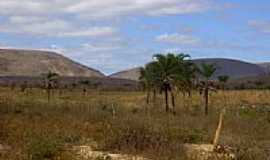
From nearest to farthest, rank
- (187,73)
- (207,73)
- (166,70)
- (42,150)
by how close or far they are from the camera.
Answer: (42,150)
(166,70)
(187,73)
(207,73)

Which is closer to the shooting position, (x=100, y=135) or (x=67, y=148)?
(x=67, y=148)

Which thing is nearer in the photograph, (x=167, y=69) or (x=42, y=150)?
(x=42, y=150)

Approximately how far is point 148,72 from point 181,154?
5753cm

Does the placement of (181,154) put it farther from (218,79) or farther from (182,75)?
(218,79)

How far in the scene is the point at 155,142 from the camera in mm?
21531

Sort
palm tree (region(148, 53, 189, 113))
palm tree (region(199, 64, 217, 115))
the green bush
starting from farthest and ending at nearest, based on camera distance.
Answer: palm tree (region(199, 64, 217, 115)) < palm tree (region(148, 53, 189, 113)) < the green bush

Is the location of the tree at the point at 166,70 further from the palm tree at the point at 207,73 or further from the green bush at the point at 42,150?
the green bush at the point at 42,150

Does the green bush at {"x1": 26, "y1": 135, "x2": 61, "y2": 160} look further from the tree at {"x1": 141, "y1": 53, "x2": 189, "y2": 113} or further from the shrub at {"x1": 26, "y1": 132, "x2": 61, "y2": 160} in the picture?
the tree at {"x1": 141, "y1": 53, "x2": 189, "y2": 113}

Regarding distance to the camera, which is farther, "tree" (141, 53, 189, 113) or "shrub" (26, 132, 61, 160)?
"tree" (141, 53, 189, 113)

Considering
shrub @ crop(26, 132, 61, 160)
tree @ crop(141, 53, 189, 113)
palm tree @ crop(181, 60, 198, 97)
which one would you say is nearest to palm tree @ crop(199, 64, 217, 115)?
palm tree @ crop(181, 60, 198, 97)

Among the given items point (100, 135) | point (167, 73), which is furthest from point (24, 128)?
point (167, 73)

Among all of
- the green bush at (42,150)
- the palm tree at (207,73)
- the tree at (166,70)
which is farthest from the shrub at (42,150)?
the palm tree at (207,73)

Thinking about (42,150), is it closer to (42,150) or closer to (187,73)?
(42,150)

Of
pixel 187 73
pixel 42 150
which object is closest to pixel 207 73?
pixel 187 73
